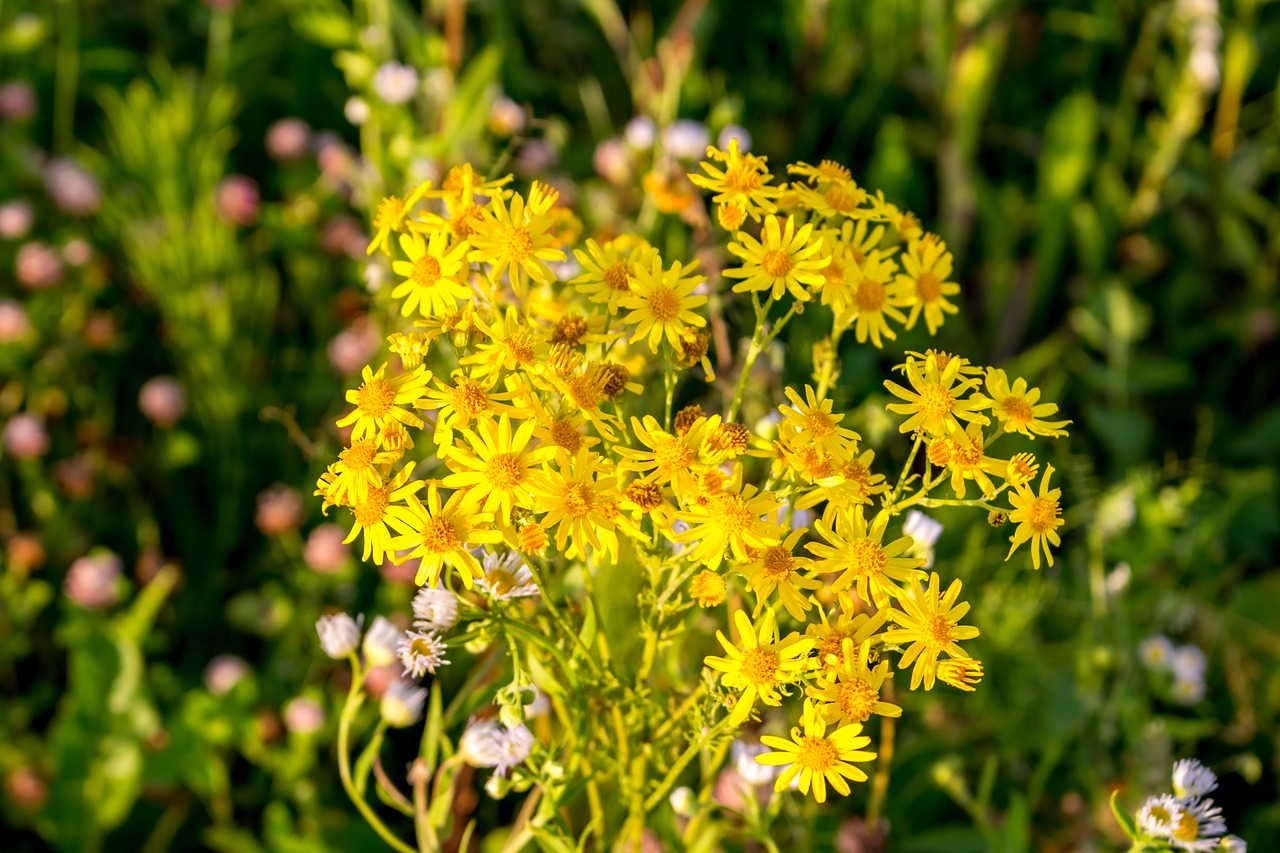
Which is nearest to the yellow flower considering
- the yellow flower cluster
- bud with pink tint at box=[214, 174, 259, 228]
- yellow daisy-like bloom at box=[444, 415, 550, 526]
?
the yellow flower cluster

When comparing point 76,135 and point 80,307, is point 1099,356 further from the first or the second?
point 76,135

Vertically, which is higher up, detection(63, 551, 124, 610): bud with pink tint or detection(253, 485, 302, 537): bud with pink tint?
detection(253, 485, 302, 537): bud with pink tint

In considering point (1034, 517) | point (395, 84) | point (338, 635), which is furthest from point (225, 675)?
point (1034, 517)

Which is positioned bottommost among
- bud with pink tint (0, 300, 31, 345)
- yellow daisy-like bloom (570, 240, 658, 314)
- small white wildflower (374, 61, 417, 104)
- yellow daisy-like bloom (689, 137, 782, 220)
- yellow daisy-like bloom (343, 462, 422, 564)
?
bud with pink tint (0, 300, 31, 345)

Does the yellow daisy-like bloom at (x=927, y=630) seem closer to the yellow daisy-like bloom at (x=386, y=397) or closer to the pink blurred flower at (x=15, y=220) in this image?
the yellow daisy-like bloom at (x=386, y=397)

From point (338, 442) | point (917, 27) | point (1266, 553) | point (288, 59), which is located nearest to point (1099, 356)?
point (1266, 553)

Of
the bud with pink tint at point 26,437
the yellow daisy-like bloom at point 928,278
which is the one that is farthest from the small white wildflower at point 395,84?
the yellow daisy-like bloom at point 928,278

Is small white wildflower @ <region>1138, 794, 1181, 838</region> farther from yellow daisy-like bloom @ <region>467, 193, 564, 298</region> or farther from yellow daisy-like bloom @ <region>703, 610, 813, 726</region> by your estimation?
yellow daisy-like bloom @ <region>467, 193, 564, 298</region>
